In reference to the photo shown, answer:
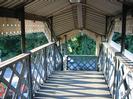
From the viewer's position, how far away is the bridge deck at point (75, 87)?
658cm

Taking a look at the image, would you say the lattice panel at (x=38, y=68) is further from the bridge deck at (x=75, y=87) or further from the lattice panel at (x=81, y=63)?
the lattice panel at (x=81, y=63)

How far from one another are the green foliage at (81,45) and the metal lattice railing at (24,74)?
16.6 metres

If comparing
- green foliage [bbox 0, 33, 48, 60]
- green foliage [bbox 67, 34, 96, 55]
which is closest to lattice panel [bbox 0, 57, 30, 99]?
green foliage [bbox 67, 34, 96, 55]

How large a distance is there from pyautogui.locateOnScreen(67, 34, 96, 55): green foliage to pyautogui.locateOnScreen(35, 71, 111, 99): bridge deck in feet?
52.7

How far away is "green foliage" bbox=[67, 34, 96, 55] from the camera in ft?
82.5

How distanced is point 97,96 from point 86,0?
2481 mm

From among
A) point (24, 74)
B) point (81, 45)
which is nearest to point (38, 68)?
point (24, 74)

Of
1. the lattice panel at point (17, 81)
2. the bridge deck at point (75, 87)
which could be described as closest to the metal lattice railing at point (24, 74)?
the lattice panel at point (17, 81)

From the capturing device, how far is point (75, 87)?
7328 millimetres

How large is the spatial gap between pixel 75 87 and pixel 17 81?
2411mm

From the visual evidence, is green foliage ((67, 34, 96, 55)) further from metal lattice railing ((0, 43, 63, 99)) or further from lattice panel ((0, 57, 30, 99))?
lattice panel ((0, 57, 30, 99))

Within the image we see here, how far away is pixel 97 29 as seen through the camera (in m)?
12.3

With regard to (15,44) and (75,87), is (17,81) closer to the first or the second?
(75,87)

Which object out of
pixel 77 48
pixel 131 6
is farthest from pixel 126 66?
pixel 77 48
